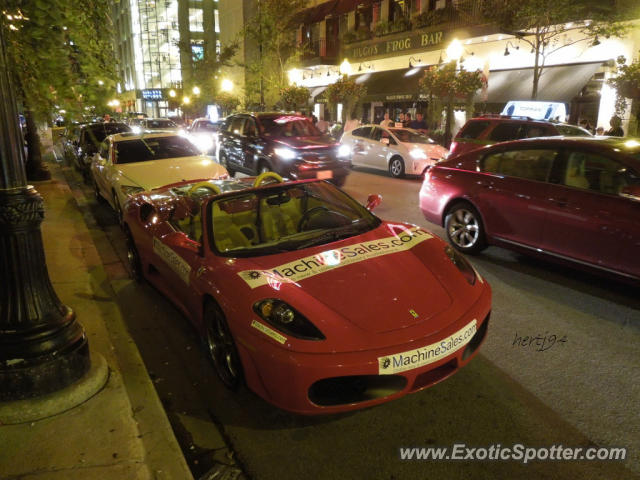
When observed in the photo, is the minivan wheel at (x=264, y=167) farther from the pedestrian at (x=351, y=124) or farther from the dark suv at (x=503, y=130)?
the pedestrian at (x=351, y=124)

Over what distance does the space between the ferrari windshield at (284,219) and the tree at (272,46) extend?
24.8 m

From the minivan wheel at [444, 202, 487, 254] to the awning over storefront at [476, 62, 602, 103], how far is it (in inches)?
487

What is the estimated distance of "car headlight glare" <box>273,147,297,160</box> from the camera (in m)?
10.9

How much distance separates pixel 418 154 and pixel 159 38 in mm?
78267

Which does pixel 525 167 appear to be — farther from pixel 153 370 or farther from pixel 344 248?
pixel 153 370

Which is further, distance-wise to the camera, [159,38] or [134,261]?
[159,38]

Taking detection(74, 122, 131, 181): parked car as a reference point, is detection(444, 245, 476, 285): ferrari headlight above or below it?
below

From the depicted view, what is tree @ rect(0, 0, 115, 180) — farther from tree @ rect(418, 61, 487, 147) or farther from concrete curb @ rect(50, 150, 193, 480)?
tree @ rect(418, 61, 487, 147)

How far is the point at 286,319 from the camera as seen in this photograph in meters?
2.92

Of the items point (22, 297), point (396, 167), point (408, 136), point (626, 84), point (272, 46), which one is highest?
point (272, 46)

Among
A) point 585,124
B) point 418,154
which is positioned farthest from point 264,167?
point 585,124

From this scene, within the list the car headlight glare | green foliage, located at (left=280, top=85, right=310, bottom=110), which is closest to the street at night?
the car headlight glare

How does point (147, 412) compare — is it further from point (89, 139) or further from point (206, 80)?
point (206, 80)

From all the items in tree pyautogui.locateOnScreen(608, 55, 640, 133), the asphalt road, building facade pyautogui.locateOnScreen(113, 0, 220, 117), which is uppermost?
building facade pyautogui.locateOnScreen(113, 0, 220, 117)
